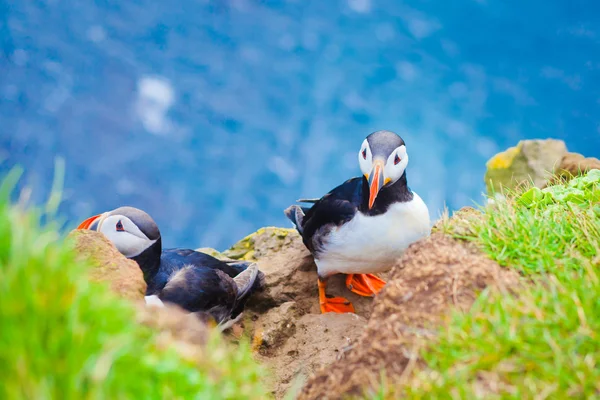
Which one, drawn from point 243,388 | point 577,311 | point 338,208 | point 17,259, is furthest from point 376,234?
point 17,259

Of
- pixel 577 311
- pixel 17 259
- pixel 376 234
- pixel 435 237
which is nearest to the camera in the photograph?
pixel 17 259

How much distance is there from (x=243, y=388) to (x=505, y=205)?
2193 mm

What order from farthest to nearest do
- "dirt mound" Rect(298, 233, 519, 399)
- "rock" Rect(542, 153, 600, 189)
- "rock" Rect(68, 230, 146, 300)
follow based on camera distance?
"rock" Rect(542, 153, 600, 189)
"rock" Rect(68, 230, 146, 300)
"dirt mound" Rect(298, 233, 519, 399)

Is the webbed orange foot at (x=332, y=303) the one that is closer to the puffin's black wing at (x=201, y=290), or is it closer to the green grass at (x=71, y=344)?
the puffin's black wing at (x=201, y=290)

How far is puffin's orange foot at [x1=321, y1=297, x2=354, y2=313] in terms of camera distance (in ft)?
16.0

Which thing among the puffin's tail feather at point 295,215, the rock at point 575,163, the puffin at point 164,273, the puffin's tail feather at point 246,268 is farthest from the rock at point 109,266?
the rock at point 575,163

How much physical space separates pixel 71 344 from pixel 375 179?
108 inches

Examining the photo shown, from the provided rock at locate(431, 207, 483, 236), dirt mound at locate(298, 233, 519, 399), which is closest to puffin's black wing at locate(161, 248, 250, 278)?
rock at locate(431, 207, 483, 236)

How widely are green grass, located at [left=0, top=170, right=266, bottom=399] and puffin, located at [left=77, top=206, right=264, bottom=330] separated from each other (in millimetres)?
2310

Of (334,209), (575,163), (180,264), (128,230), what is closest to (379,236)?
(334,209)

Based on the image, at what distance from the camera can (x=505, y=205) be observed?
349 cm

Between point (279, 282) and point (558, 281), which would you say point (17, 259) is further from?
point (279, 282)

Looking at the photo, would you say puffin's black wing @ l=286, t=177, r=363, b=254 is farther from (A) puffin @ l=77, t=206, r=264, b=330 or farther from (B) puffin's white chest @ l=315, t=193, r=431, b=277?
(A) puffin @ l=77, t=206, r=264, b=330

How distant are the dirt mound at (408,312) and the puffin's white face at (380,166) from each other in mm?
1181
